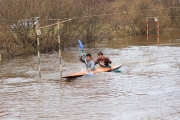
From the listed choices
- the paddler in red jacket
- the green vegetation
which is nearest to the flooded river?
the paddler in red jacket

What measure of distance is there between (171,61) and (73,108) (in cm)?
978

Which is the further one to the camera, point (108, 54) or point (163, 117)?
point (108, 54)

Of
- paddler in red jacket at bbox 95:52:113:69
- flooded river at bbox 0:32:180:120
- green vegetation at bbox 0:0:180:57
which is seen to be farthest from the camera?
green vegetation at bbox 0:0:180:57

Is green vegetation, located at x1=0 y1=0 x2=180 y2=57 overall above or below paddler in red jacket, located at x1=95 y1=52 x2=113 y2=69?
above

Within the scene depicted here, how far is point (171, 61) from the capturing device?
1755cm

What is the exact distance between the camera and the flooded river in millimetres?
8523

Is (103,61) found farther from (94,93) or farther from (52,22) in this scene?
(52,22)

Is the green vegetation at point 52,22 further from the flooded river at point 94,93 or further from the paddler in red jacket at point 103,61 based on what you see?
the paddler in red jacket at point 103,61

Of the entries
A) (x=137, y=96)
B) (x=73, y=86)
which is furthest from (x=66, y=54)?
(x=137, y=96)

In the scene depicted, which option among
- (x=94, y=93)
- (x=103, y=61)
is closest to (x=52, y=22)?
(x=103, y=61)

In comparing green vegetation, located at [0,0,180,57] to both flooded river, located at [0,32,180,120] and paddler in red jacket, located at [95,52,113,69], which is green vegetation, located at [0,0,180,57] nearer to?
flooded river, located at [0,32,180,120]

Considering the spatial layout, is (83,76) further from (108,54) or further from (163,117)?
(108,54)

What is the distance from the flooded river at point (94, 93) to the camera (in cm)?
852

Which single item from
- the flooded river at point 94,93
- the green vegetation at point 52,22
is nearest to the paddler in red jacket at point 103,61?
the flooded river at point 94,93
